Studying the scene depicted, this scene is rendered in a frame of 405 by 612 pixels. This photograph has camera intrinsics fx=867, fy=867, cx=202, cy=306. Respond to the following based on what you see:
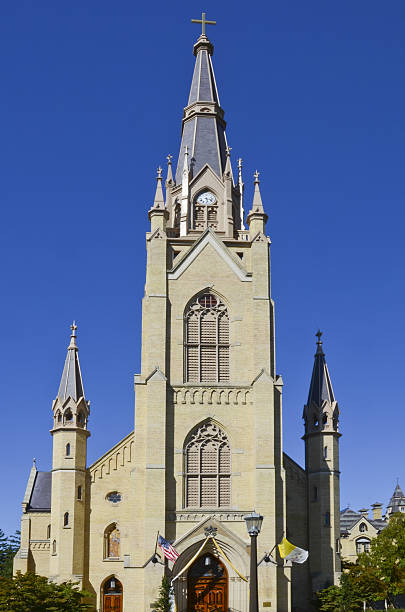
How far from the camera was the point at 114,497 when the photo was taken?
47.4 m

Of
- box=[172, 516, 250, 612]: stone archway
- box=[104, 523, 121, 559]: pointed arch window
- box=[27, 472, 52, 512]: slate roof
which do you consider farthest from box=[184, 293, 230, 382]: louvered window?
box=[27, 472, 52, 512]: slate roof

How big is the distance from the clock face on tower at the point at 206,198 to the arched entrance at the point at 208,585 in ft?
68.3

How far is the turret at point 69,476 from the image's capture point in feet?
149

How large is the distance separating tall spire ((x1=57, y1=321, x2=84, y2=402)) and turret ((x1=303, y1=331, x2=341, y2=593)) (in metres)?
13.6

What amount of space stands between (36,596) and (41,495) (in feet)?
58.1

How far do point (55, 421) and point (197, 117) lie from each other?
2210cm

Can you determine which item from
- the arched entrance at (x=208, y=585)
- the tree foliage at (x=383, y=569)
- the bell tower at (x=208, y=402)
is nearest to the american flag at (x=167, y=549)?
the bell tower at (x=208, y=402)

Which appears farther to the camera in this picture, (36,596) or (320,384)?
(320,384)

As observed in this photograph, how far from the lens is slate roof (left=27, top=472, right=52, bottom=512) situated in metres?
55.9

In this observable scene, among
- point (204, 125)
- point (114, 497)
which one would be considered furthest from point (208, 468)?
point (204, 125)

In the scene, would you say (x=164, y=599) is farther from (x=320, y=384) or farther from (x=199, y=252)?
(x=199, y=252)

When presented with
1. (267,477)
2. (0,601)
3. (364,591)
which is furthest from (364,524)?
(0,601)

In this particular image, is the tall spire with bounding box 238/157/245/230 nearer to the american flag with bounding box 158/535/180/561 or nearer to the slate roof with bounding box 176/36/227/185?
the slate roof with bounding box 176/36/227/185

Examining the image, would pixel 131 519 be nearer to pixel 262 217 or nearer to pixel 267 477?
pixel 267 477
